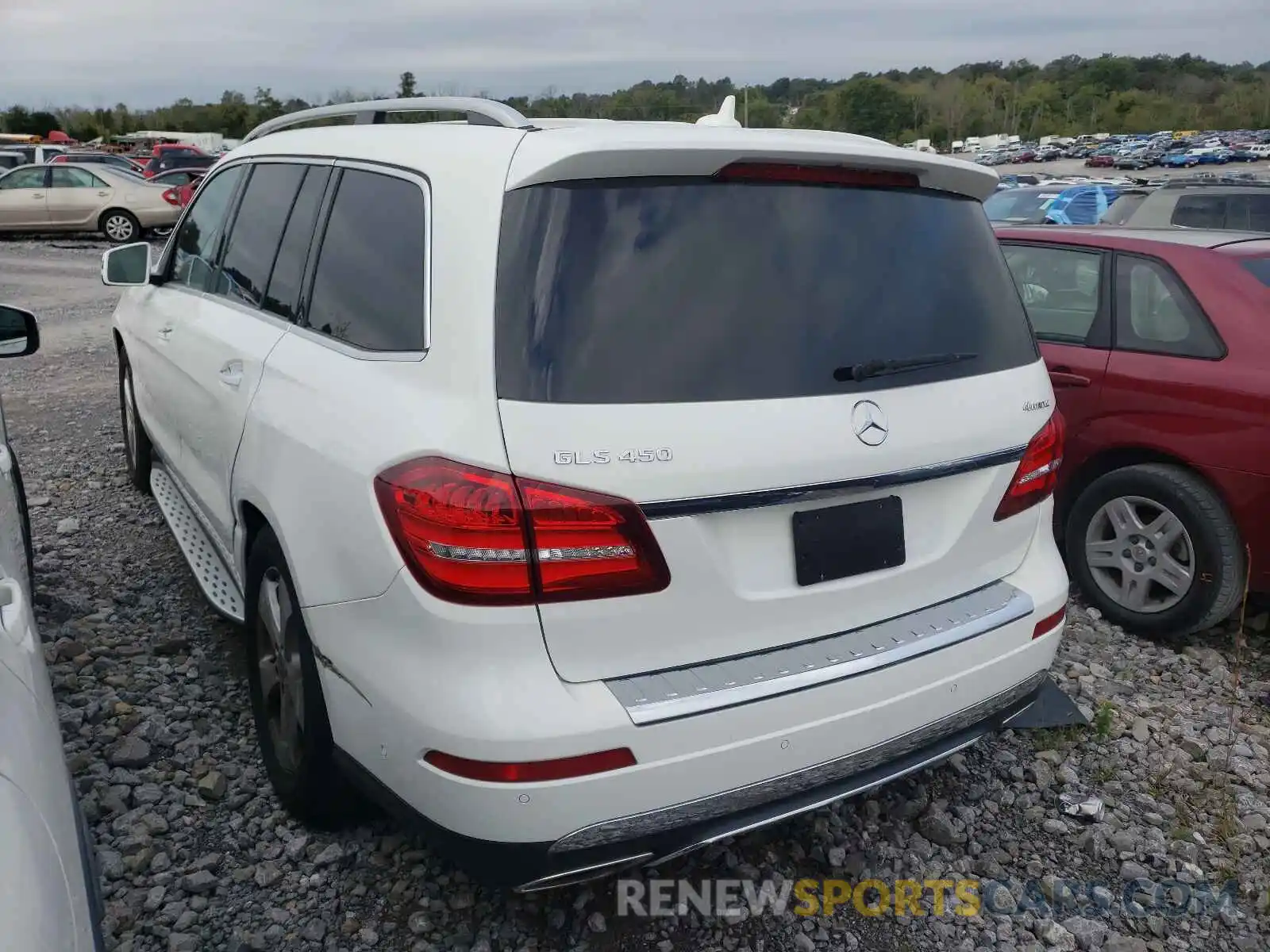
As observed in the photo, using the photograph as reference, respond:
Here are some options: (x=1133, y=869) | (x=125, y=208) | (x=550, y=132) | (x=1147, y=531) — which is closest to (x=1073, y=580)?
(x=1147, y=531)

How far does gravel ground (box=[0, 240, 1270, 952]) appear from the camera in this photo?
8.58ft

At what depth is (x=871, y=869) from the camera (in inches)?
113

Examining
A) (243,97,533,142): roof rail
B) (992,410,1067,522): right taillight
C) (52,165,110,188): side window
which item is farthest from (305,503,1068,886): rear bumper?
(52,165,110,188): side window

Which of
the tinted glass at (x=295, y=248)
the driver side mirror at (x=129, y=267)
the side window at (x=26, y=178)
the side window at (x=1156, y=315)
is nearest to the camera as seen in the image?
the tinted glass at (x=295, y=248)

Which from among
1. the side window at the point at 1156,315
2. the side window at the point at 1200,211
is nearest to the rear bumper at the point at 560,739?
the side window at the point at 1156,315

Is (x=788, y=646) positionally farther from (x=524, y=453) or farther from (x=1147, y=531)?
(x=1147, y=531)

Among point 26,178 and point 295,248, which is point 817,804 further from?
point 26,178

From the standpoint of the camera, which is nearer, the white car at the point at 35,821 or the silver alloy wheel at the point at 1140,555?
the white car at the point at 35,821

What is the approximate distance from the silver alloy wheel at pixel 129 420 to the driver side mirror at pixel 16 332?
1.60m

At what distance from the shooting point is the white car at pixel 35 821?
1.30m

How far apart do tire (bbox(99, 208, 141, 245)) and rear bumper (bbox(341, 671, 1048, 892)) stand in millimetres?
20869

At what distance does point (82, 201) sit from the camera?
20.1 metres

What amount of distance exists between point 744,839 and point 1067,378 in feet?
9.05

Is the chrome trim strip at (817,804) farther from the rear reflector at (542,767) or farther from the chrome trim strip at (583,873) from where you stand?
the rear reflector at (542,767)
